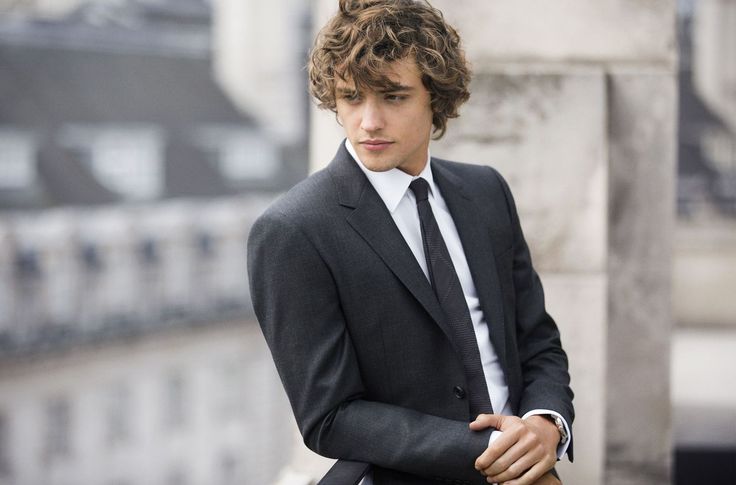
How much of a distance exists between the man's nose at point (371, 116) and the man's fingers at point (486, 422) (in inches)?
23.0

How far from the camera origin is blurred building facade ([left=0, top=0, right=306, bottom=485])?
164 feet

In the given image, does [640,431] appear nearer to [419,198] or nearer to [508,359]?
[508,359]

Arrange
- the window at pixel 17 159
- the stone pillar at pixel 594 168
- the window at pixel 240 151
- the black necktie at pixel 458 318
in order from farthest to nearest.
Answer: the window at pixel 240 151 < the window at pixel 17 159 < the stone pillar at pixel 594 168 < the black necktie at pixel 458 318

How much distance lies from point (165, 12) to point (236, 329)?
18.4m

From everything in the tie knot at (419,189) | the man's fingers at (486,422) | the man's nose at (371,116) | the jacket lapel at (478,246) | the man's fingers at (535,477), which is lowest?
the man's fingers at (535,477)

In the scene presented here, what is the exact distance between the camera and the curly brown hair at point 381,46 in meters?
2.08

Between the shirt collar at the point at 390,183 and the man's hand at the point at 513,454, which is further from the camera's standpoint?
the shirt collar at the point at 390,183

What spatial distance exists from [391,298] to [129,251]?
168 feet

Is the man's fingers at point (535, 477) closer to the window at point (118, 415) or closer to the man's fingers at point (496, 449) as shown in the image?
the man's fingers at point (496, 449)

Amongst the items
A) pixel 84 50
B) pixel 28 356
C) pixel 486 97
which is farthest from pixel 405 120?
pixel 84 50

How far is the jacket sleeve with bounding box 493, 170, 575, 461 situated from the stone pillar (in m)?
0.82

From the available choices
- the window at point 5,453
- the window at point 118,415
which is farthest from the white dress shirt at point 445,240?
the window at point 118,415

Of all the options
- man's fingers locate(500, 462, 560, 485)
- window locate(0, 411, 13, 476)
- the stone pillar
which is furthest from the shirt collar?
window locate(0, 411, 13, 476)

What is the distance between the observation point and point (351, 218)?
2191mm
